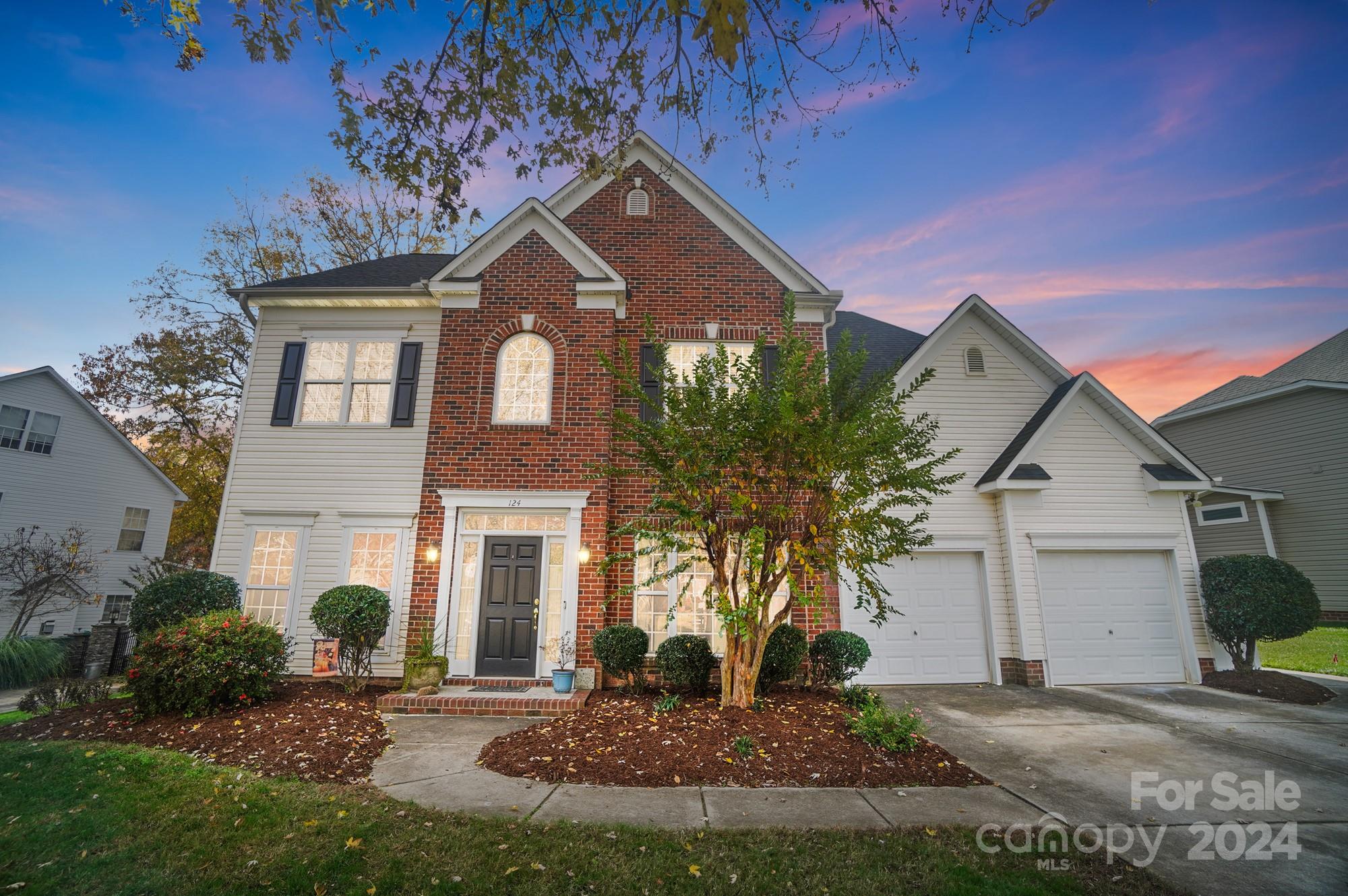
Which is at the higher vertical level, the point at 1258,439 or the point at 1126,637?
the point at 1258,439

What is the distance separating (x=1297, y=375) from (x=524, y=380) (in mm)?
21142

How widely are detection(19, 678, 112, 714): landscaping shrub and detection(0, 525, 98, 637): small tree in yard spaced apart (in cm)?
744

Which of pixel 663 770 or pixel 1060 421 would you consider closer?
pixel 663 770

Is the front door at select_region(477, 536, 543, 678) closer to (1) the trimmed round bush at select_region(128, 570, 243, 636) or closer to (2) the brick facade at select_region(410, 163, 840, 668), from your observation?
(2) the brick facade at select_region(410, 163, 840, 668)

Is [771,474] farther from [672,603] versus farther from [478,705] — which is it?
[478,705]

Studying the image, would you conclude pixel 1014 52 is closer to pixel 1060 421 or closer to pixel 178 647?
pixel 1060 421

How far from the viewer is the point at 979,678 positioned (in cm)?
970

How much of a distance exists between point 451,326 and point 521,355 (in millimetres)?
1434

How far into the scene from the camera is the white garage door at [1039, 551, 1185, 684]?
970 centimetres

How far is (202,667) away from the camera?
6629 millimetres

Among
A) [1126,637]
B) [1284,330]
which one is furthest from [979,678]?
[1284,330]

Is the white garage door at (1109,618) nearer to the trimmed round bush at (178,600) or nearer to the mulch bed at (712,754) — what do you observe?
the mulch bed at (712,754)

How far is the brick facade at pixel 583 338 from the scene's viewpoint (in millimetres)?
9273

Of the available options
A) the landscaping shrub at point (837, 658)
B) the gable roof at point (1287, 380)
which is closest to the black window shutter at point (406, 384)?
the landscaping shrub at point (837, 658)
